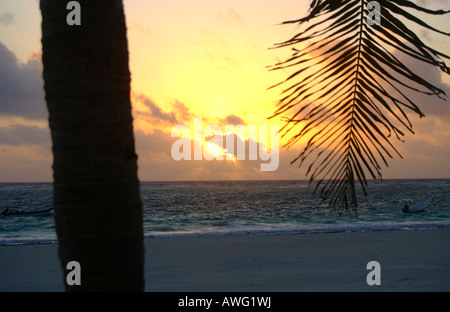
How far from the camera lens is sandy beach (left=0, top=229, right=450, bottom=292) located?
28.3 feet

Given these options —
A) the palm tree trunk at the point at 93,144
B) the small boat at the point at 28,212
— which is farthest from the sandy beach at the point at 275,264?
the small boat at the point at 28,212

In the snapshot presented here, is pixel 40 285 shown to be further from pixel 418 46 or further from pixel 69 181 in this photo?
pixel 418 46

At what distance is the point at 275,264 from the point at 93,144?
30.0ft

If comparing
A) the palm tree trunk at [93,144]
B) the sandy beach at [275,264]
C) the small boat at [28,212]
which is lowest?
the small boat at [28,212]

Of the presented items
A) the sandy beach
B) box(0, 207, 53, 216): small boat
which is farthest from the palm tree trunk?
box(0, 207, 53, 216): small boat

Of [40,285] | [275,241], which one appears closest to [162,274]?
[40,285]

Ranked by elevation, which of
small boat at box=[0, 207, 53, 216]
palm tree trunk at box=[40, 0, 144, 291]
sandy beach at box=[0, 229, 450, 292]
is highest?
palm tree trunk at box=[40, 0, 144, 291]

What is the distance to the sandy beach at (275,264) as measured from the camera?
8641mm

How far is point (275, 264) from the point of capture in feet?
34.1

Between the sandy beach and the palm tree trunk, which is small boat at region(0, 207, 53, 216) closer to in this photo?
the sandy beach

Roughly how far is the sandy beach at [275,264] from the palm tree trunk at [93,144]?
6.80 m

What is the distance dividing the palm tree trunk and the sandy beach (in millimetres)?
6802

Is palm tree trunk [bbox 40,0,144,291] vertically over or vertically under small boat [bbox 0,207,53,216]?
over

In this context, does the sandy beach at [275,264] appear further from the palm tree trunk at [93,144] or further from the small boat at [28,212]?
the small boat at [28,212]
